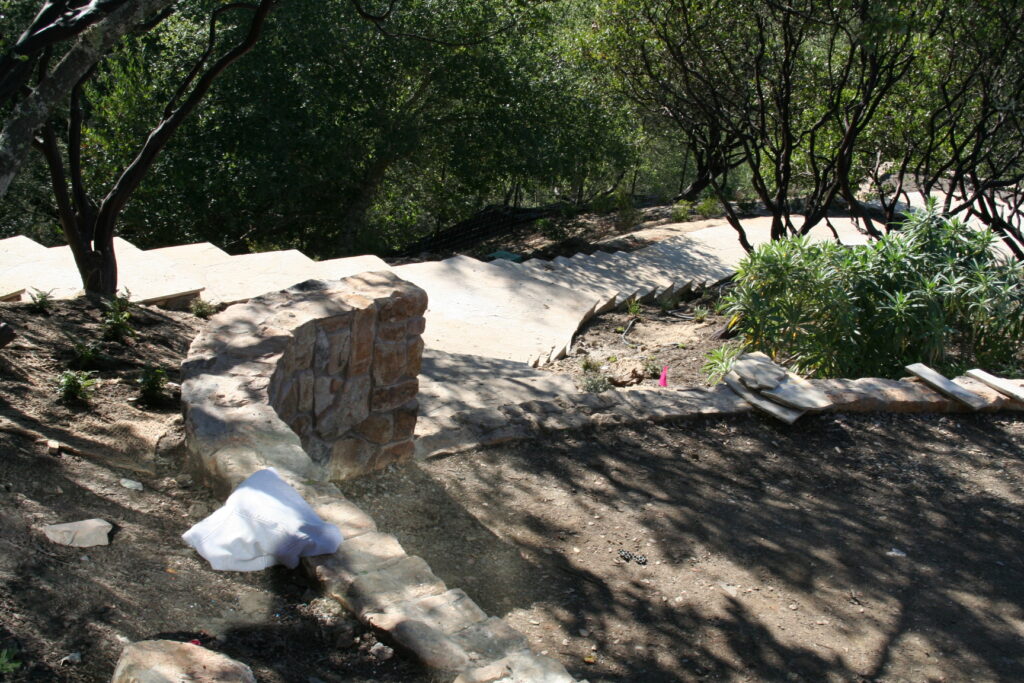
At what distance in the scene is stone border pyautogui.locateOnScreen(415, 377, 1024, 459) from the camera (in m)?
5.21

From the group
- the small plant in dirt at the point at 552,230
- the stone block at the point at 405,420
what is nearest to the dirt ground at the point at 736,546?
the stone block at the point at 405,420

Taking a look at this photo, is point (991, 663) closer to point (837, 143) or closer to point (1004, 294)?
point (1004, 294)

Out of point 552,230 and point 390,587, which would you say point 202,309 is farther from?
point 552,230

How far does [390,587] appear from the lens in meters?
3.03

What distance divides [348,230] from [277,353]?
9816mm

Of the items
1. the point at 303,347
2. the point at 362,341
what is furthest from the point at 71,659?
the point at 362,341

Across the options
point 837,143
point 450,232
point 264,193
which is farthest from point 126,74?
point 837,143

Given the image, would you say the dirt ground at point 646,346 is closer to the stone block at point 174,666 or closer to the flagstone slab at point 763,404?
the flagstone slab at point 763,404

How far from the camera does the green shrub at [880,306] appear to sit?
23.0 feet

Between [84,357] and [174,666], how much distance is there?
3.29 m

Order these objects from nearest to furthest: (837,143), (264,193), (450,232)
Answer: (837,143), (264,193), (450,232)

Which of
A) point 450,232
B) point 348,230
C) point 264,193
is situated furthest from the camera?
point 450,232

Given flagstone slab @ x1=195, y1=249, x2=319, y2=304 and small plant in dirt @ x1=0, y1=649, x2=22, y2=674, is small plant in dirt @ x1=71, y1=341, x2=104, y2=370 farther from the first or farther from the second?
small plant in dirt @ x1=0, y1=649, x2=22, y2=674

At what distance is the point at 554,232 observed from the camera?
14695 millimetres
